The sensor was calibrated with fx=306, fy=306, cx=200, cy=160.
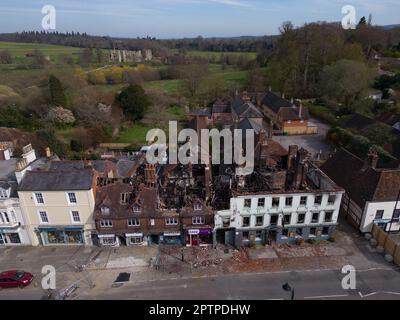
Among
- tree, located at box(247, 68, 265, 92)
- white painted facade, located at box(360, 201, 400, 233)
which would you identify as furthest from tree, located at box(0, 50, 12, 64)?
white painted facade, located at box(360, 201, 400, 233)

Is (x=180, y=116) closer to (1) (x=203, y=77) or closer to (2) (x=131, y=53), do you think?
(1) (x=203, y=77)

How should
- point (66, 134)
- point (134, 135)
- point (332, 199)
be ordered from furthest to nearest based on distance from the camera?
point (134, 135), point (66, 134), point (332, 199)

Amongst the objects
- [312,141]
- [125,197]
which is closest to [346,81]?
[312,141]

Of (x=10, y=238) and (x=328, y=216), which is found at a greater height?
(x=328, y=216)

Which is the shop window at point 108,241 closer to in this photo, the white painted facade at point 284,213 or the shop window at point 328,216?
the white painted facade at point 284,213

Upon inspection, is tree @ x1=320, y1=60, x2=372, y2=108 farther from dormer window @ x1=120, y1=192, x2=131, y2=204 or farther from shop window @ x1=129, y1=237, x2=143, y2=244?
shop window @ x1=129, y1=237, x2=143, y2=244

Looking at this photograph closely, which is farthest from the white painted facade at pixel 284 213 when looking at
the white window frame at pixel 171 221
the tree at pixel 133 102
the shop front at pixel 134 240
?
the tree at pixel 133 102

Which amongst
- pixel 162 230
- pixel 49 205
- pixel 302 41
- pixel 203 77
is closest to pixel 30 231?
pixel 49 205

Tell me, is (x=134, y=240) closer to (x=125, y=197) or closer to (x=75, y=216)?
(x=125, y=197)
